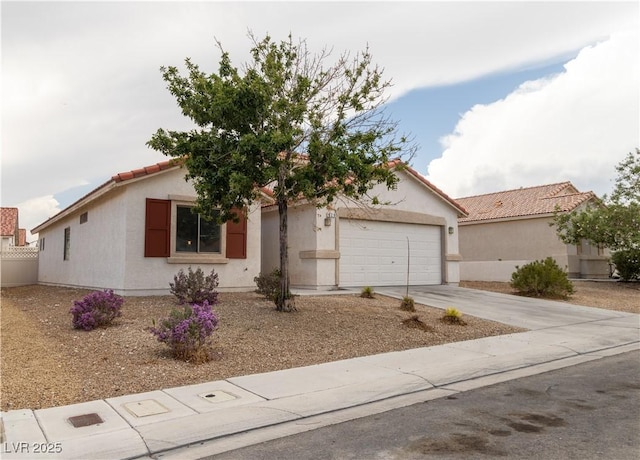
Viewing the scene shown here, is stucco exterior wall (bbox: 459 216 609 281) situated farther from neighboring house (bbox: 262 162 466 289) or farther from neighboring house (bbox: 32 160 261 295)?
neighboring house (bbox: 32 160 261 295)

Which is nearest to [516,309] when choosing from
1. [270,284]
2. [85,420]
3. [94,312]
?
[270,284]

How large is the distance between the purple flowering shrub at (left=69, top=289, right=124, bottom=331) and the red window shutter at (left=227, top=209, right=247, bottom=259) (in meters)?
5.22

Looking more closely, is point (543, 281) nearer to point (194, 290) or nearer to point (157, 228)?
point (194, 290)

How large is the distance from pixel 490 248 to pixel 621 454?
79.9 feet

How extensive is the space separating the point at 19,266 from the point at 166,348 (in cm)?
2135

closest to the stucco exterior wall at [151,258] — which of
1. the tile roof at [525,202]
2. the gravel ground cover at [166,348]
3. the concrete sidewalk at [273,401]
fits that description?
the gravel ground cover at [166,348]

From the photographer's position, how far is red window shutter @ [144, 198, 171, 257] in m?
13.6

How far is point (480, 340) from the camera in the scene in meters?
10.1

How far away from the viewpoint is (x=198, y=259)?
14195 millimetres

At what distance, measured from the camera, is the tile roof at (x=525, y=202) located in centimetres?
2562

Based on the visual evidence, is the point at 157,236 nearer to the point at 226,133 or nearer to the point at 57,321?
the point at 57,321

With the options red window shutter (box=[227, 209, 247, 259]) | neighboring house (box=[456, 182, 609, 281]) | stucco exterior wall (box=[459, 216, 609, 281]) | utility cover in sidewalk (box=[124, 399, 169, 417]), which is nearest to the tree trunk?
red window shutter (box=[227, 209, 247, 259])

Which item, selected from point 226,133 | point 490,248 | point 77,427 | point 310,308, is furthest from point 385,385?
point 490,248

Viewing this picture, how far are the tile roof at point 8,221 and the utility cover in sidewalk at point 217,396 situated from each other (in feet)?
104
